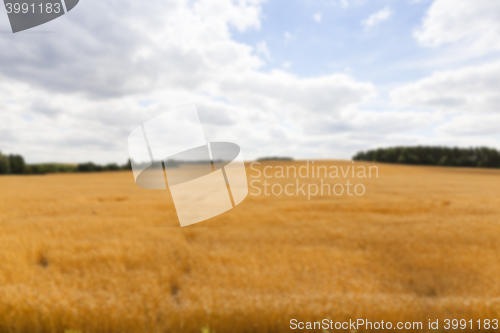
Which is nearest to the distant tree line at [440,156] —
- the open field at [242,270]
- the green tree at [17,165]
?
the open field at [242,270]

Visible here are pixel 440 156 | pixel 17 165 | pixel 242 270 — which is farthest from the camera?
pixel 440 156

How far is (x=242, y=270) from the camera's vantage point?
3.90 m

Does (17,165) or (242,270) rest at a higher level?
(17,165)

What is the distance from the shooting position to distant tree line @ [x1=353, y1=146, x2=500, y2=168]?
33406 millimetres

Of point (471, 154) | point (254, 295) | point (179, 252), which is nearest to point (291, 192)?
point (179, 252)

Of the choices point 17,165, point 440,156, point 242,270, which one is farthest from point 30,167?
point 440,156

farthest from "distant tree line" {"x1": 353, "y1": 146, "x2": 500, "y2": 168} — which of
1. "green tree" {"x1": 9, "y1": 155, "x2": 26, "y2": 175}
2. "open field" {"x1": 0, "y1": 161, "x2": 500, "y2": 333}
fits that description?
"green tree" {"x1": 9, "y1": 155, "x2": 26, "y2": 175}

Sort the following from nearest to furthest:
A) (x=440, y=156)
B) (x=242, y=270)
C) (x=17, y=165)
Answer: (x=242, y=270)
(x=17, y=165)
(x=440, y=156)

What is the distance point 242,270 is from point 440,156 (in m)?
39.5

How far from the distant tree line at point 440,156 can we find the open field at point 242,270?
31667 millimetres

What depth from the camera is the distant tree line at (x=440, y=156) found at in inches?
1315

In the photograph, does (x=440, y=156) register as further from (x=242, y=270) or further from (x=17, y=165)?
(x=17, y=165)

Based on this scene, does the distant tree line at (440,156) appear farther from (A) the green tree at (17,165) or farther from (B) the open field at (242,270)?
(A) the green tree at (17,165)

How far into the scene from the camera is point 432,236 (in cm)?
512
